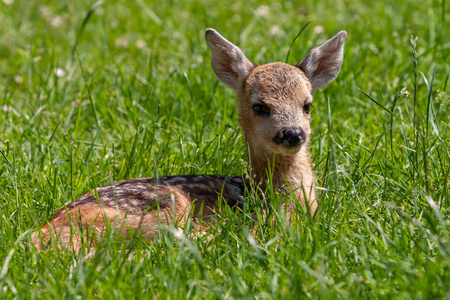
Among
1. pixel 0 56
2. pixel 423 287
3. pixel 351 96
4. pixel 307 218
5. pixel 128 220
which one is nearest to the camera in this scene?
pixel 423 287

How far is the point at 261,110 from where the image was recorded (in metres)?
4.55

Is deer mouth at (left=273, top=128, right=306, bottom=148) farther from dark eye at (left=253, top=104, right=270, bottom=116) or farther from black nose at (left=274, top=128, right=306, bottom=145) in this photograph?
dark eye at (left=253, top=104, right=270, bottom=116)

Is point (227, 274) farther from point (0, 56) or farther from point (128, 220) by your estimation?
point (0, 56)

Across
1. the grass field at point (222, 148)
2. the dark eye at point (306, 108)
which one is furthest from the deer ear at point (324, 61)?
the dark eye at point (306, 108)

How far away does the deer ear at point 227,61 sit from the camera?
4.90 metres

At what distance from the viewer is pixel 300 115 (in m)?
4.48

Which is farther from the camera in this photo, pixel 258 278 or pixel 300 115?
pixel 300 115

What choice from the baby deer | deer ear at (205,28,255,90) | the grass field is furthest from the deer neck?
deer ear at (205,28,255,90)

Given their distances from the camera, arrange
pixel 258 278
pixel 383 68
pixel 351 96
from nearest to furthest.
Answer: pixel 258 278 → pixel 351 96 → pixel 383 68

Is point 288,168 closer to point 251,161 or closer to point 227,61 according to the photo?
point 251,161

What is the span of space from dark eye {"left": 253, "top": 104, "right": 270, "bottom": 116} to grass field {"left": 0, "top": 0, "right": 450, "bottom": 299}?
0.38 m

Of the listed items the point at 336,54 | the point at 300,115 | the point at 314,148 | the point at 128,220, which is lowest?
the point at 128,220

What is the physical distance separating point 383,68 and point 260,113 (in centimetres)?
213

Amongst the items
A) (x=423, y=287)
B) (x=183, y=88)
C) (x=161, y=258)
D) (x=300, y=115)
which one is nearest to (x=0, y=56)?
(x=183, y=88)
